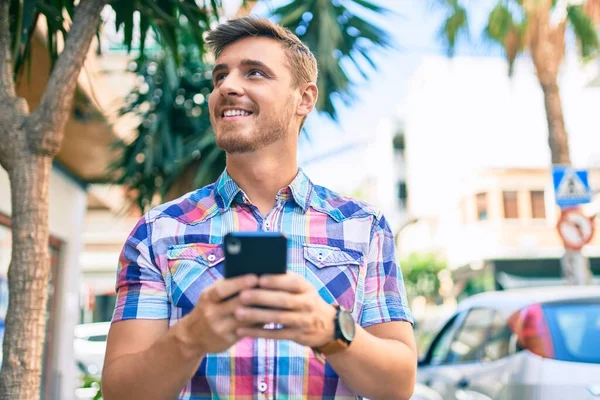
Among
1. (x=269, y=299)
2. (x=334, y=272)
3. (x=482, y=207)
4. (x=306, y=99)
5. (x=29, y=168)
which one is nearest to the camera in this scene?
(x=269, y=299)

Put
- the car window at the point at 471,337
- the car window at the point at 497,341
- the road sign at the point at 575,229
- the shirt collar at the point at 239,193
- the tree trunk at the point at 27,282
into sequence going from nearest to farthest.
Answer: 1. the shirt collar at the point at 239,193
2. the tree trunk at the point at 27,282
3. the car window at the point at 497,341
4. the car window at the point at 471,337
5. the road sign at the point at 575,229

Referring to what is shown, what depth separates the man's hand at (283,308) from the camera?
112 centimetres

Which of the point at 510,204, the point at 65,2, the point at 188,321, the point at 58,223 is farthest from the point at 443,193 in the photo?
the point at 188,321

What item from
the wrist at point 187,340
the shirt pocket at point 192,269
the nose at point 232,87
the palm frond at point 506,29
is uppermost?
the palm frond at point 506,29

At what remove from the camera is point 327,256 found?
5.41 feet

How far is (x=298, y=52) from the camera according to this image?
1.87 meters

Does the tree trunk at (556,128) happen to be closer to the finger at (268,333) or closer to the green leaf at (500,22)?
the green leaf at (500,22)

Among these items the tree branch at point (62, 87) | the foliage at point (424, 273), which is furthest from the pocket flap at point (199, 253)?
the foliage at point (424, 273)

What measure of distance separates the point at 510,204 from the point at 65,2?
23284 millimetres

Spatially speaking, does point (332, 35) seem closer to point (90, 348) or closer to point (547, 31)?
point (547, 31)

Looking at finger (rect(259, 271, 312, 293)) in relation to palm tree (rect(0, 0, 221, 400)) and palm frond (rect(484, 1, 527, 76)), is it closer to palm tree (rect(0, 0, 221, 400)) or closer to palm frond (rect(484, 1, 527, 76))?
palm tree (rect(0, 0, 221, 400))

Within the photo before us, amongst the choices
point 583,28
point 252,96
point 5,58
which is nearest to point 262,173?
point 252,96

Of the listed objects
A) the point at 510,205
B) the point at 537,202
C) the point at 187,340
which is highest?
the point at 537,202

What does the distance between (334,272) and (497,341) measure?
2.63 meters
